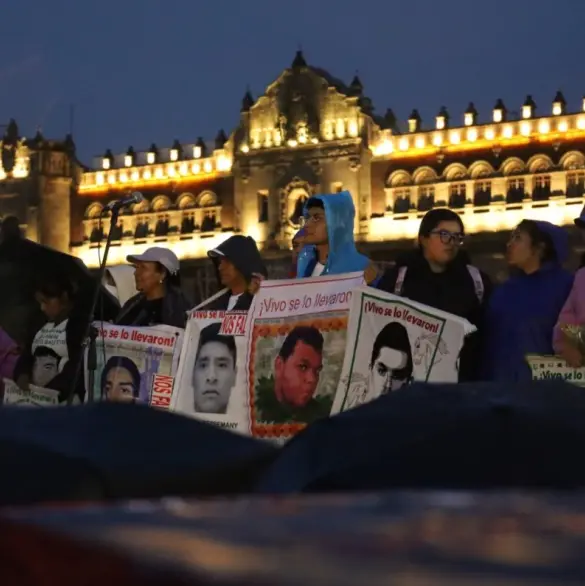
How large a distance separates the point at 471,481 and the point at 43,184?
139 ft

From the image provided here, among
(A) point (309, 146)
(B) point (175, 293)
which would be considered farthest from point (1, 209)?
(B) point (175, 293)

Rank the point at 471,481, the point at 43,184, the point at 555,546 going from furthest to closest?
the point at 43,184 < the point at 471,481 < the point at 555,546

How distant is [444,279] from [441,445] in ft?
12.6

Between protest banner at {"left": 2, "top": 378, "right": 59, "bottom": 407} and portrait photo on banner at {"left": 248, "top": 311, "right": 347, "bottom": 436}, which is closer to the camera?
portrait photo on banner at {"left": 248, "top": 311, "right": 347, "bottom": 436}

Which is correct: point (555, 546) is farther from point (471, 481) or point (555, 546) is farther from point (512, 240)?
point (512, 240)

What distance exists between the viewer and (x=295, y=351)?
5.25 m

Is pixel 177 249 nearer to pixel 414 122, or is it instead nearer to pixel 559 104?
pixel 414 122

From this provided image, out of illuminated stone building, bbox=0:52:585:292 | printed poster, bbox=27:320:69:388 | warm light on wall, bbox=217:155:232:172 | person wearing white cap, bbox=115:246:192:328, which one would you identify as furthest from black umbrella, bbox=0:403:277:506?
warm light on wall, bbox=217:155:232:172

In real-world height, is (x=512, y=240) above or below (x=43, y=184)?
below

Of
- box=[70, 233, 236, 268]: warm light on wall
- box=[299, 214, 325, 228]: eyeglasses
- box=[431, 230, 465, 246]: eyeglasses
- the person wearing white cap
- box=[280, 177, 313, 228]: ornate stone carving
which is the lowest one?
the person wearing white cap

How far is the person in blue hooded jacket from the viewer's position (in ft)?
16.5

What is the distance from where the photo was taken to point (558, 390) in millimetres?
1655

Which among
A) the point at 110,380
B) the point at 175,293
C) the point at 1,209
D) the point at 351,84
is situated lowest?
the point at 110,380

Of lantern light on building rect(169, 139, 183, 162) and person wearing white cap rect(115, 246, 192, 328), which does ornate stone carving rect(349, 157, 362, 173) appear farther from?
person wearing white cap rect(115, 246, 192, 328)
